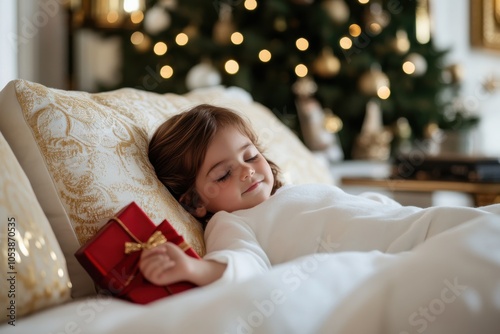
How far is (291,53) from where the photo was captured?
13.1 feet

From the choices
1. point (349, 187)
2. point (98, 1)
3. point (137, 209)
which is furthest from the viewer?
point (98, 1)

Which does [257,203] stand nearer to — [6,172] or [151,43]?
[6,172]

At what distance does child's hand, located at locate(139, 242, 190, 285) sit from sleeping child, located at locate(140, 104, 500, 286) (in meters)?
0.16

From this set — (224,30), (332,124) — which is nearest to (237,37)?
(224,30)

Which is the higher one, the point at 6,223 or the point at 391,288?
the point at 6,223

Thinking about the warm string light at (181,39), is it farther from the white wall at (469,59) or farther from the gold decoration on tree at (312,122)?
the white wall at (469,59)

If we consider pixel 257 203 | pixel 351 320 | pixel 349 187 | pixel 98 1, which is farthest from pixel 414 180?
pixel 98 1

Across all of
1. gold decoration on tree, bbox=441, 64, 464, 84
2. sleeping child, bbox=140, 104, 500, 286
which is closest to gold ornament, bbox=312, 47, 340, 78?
gold decoration on tree, bbox=441, 64, 464, 84

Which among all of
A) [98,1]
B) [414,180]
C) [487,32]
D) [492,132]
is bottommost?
[492,132]

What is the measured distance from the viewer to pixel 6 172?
1.08 m

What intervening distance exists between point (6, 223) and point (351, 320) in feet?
1.91

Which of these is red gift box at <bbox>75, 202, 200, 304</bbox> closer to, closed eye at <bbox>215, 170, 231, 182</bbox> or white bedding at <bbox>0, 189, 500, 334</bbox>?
white bedding at <bbox>0, 189, 500, 334</bbox>

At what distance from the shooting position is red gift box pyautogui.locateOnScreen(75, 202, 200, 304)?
1.14 m

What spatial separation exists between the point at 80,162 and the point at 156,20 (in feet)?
9.18
